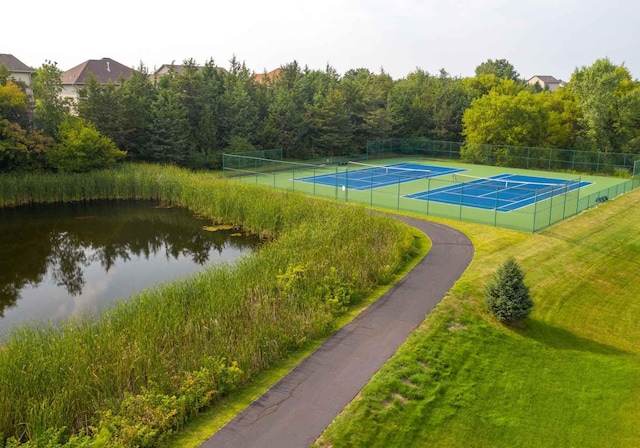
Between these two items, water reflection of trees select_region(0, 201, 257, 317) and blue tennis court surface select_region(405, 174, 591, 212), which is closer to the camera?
water reflection of trees select_region(0, 201, 257, 317)

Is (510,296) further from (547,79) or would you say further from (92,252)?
(547,79)

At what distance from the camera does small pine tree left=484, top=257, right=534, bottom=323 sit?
13148 mm

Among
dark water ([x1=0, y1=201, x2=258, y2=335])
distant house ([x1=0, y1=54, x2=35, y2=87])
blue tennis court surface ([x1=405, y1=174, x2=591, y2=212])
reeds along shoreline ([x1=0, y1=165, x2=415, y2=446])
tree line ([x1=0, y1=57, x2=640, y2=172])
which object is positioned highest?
distant house ([x1=0, y1=54, x2=35, y2=87])

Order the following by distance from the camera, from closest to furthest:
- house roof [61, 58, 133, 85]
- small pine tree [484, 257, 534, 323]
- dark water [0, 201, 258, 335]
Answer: small pine tree [484, 257, 534, 323] → dark water [0, 201, 258, 335] → house roof [61, 58, 133, 85]

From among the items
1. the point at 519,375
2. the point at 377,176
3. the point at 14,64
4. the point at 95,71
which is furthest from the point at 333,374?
the point at 95,71

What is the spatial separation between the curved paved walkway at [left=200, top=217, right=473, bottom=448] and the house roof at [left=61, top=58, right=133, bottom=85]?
57142mm

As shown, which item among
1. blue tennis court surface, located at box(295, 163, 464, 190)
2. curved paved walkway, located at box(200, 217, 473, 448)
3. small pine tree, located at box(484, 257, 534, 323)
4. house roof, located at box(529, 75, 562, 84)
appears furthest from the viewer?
house roof, located at box(529, 75, 562, 84)

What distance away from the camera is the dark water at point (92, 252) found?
17.0m

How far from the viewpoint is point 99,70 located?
206 feet

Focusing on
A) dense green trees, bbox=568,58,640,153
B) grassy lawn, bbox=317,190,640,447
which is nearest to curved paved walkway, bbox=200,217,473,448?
grassy lawn, bbox=317,190,640,447

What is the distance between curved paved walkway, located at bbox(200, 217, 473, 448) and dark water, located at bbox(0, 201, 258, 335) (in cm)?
800

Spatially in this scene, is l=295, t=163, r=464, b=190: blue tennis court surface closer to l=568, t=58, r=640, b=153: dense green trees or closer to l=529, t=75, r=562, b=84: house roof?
l=568, t=58, r=640, b=153: dense green trees

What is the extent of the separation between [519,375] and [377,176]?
98.2ft

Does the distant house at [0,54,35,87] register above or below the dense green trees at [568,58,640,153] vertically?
above
